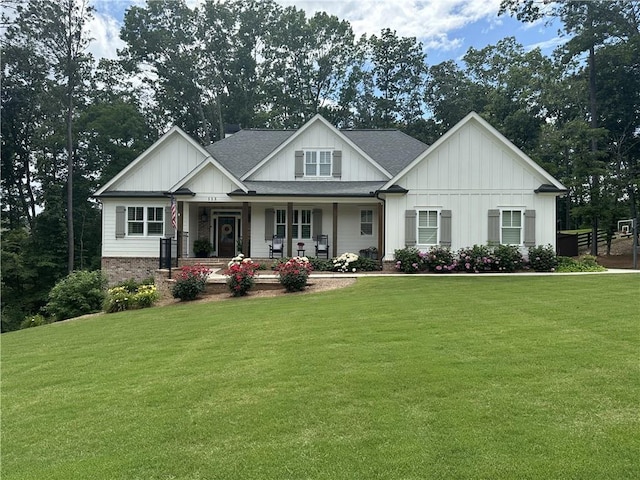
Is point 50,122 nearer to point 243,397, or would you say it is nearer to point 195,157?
point 195,157

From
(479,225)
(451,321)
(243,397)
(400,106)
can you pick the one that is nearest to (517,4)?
(400,106)

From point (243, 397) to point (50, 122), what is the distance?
35.1 m

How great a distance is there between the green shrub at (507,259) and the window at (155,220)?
47.7ft

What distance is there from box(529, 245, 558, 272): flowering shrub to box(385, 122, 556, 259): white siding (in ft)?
2.62

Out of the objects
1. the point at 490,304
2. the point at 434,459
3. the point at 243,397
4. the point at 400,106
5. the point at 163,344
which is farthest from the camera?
the point at 400,106

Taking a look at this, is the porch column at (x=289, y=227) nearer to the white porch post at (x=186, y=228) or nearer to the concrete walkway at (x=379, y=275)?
the concrete walkway at (x=379, y=275)

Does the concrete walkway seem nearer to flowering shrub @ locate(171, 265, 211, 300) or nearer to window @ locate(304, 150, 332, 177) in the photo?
flowering shrub @ locate(171, 265, 211, 300)

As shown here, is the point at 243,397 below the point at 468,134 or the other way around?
below

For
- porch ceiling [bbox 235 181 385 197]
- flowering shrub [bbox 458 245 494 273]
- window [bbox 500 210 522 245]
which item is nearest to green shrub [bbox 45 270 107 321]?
porch ceiling [bbox 235 181 385 197]

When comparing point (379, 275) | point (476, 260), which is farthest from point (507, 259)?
point (379, 275)

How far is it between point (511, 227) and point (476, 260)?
2.34 metres

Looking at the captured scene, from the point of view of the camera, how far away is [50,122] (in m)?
31.9

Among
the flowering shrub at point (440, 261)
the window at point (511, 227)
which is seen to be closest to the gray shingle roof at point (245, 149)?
the flowering shrub at point (440, 261)

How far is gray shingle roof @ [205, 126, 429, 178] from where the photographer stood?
69.9 ft
